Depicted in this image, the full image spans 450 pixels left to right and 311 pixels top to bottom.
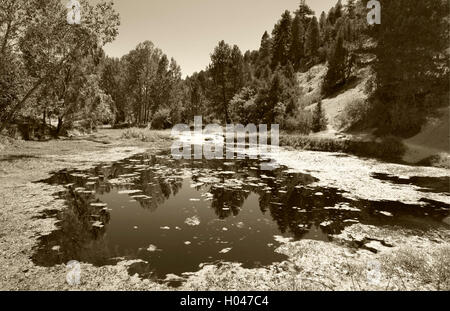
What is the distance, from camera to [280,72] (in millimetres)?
35719

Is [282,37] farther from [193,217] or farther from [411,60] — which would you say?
[193,217]

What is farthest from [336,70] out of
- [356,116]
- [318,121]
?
[356,116]

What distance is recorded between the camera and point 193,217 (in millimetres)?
9445

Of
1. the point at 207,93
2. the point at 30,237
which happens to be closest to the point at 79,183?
the point at 30,237

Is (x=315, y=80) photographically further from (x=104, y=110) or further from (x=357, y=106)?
(x=104, y=110)

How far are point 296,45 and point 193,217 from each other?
6872 centimetres

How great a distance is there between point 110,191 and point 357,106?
23149 mm

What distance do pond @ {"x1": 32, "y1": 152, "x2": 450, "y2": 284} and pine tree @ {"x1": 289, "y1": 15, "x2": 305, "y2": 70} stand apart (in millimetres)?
61070

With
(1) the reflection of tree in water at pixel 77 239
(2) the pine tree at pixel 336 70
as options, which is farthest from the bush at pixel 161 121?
(1) the reflection of tree in water at pixel 77 239

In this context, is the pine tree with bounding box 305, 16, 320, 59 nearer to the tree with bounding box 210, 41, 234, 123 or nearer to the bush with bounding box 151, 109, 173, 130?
the tree with bounding box 210, 41, 234, 123

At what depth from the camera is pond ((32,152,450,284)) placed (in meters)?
6.78

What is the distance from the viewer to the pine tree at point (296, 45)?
228ft

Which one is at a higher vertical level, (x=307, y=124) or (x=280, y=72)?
(x=280, y=72)

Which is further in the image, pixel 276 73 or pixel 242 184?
pixel 276 73
